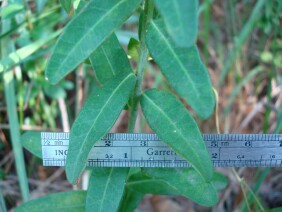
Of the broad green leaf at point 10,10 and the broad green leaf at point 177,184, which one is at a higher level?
the broad green leaf at point 10,10

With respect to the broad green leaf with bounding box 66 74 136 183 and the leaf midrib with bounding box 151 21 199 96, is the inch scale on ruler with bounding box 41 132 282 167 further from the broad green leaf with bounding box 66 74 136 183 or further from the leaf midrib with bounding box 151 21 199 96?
the leaf midrib with bounding box 151 21 199 96

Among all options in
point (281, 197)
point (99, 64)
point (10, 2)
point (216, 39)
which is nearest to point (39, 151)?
point (99, 64)

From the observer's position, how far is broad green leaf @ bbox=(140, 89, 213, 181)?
115 cm

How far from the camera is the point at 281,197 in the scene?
2.18 metres

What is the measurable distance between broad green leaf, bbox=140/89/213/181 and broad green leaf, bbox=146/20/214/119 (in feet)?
0.53

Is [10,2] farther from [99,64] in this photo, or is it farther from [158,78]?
[158,78]

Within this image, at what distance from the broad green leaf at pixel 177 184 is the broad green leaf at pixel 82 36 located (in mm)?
538

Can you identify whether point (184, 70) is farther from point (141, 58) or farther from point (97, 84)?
point (97, 84)

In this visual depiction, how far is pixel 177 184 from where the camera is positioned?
1.39 metres

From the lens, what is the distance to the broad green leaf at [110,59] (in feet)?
4.42

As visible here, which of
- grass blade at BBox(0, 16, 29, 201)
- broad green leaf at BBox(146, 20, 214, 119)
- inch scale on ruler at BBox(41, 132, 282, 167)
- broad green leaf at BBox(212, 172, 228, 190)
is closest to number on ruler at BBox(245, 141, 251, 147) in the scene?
inch scale on ruler at BBox(41, 132, 282, 167)

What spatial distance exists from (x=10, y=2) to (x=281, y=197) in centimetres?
151

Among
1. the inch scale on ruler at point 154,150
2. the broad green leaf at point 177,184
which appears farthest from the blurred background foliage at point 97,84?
the broad green leaf at point 177,184

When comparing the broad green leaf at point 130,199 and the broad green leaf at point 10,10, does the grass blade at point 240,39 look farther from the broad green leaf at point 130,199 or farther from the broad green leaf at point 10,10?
the broad green leaf at point 10,10
